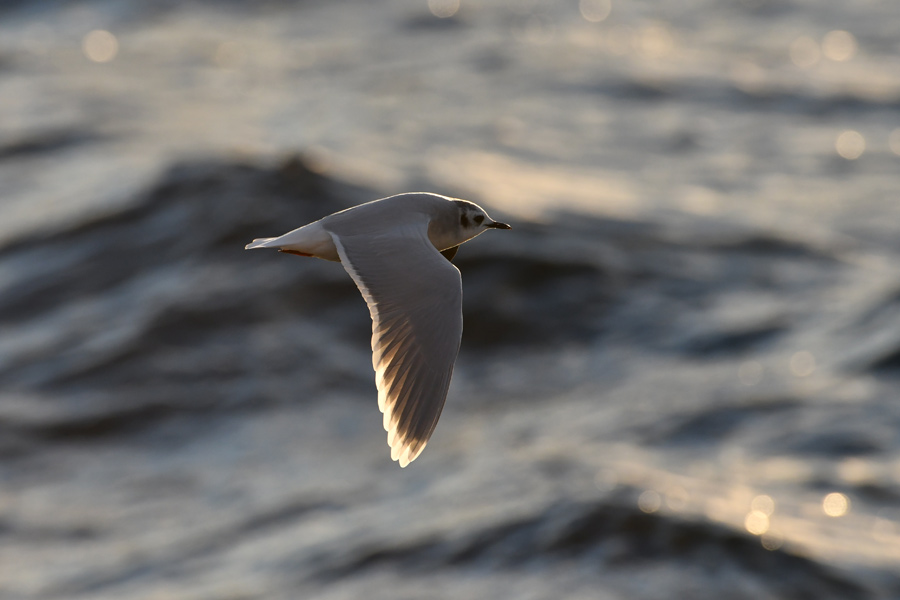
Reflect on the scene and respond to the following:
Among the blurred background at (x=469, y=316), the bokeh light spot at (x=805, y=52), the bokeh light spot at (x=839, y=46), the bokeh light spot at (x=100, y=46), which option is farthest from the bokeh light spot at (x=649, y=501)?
the bokeh light spot at (x=100, y=46)

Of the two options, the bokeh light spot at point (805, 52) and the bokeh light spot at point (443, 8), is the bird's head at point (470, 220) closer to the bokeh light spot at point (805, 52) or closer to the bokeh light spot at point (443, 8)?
the bokeh light spot at point (805, 52)

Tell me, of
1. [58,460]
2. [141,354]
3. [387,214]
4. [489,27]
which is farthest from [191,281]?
[387,214]

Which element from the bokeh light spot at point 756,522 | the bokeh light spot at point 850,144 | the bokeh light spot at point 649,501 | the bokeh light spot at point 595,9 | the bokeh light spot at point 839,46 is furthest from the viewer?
the bokeh light spot at point 595,9

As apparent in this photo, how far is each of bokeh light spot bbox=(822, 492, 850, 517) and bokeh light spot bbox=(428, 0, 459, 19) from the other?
1568 centimetres

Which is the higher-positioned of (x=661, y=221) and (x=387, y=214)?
(x=387, y=214)

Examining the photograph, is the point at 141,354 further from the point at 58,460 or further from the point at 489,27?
the point at 489,27

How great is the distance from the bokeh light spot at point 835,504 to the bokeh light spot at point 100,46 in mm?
15307

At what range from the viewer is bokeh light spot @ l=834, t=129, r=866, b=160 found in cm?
1986

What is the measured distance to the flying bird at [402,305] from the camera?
13.5ft

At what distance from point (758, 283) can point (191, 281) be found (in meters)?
7.35

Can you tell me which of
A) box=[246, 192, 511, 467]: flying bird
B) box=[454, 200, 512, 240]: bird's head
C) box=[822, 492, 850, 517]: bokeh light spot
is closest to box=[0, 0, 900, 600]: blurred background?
box=[822, 492, 850, 517]: bokeh light spot

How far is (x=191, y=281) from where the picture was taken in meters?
16.8

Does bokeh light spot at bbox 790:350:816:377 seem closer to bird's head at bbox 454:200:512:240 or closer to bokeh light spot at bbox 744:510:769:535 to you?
bokeh light spot at bbox 744:510:769:535

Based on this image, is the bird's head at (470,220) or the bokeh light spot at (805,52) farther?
the bokeh light spot at (805,52)
